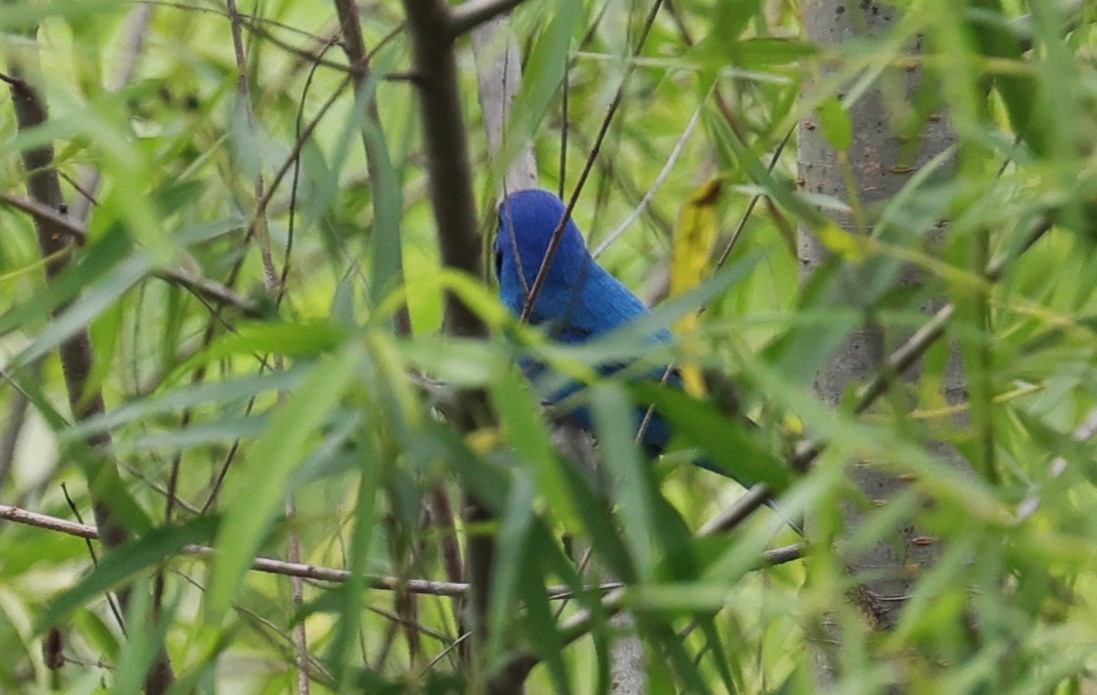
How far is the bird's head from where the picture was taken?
2041 mm

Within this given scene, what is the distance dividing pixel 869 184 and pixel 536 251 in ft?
3.82

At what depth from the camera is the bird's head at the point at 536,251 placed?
2.04 meters

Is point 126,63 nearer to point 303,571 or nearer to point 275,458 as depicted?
point 303,571

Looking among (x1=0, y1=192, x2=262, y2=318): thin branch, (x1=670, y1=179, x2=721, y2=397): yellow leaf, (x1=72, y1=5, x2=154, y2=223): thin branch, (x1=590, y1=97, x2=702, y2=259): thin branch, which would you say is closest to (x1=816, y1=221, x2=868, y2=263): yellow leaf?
(x1=670, y1=179, x2=721, y2=397): yellow leaf

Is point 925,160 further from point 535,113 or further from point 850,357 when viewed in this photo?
point 535,113

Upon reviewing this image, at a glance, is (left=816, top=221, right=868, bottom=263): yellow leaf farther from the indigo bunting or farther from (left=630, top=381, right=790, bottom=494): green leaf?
the indigo bunting

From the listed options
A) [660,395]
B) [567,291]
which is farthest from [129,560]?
[567,291]

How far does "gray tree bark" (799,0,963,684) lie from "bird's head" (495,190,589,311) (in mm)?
758

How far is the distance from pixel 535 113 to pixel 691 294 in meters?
0.19

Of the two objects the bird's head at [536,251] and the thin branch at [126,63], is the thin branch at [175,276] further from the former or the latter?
the bird's head at [536,251]

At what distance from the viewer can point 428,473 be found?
736mm

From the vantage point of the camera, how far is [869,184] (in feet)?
3.75

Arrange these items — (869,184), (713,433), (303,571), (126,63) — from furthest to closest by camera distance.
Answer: (126,63)
(869,184)
(303,571)
(713,433)

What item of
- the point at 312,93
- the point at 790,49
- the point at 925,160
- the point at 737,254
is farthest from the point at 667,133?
the point at 790,49
